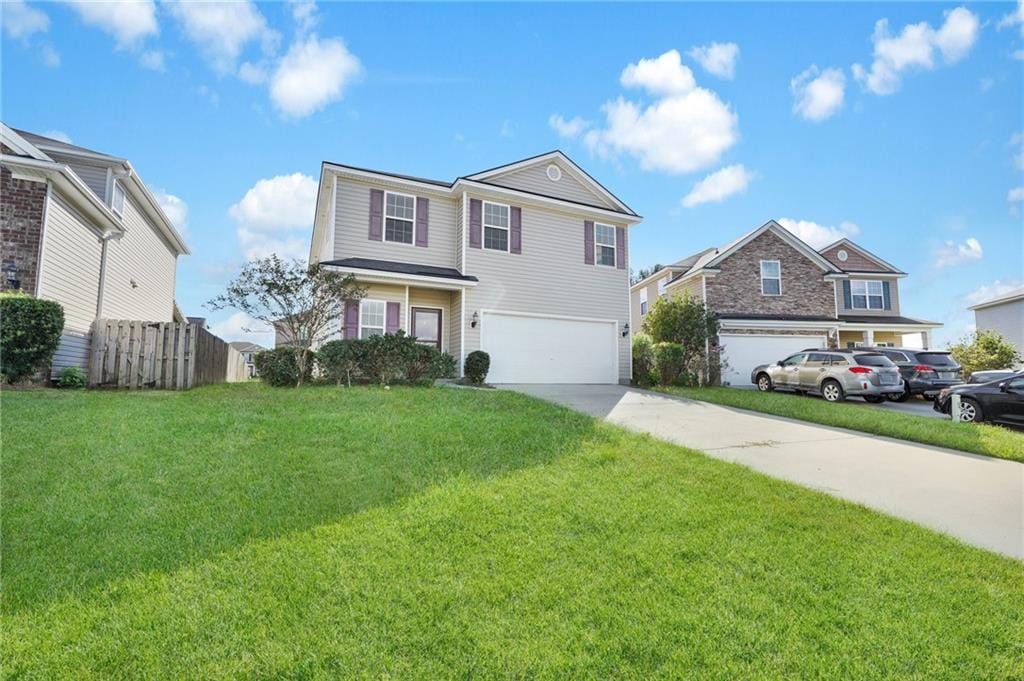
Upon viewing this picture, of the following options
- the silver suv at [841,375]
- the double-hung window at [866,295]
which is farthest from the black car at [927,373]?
the double-hung window at [866,295]

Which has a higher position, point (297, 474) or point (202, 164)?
point (202, 164)

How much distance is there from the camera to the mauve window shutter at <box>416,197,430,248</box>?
14508 mm

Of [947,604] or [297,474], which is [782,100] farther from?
[297,474]

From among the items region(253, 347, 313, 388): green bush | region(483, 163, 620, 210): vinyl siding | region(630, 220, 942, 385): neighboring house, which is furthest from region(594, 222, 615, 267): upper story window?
region(253, 347, 313, 388): green bush

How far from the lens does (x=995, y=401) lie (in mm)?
9305

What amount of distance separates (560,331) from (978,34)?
1165 cm

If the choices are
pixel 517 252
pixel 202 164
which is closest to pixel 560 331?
pixel 517 252

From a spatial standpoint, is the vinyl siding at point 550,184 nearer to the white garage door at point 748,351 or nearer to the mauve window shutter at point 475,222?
the mauve window shutter at point 475,222

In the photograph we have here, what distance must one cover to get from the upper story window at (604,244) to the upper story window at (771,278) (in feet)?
28.7

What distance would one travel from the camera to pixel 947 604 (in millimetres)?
2725

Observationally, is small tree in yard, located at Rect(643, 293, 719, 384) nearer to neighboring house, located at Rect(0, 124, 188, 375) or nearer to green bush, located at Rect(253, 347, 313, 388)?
green bush, located at Rect(253, 347, 313, 388)

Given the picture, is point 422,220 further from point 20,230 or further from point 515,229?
point 20,230

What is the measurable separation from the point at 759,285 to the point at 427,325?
15437 millimetres

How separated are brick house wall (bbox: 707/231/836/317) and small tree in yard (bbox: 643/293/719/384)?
15.1 feet
